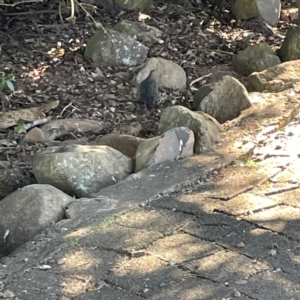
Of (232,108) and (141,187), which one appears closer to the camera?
(141,187)

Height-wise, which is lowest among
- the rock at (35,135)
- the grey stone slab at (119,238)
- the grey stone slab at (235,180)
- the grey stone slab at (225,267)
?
the rock at (35,135)

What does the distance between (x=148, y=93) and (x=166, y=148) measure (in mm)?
1685

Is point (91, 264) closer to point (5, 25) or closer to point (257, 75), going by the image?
point (257, 75)

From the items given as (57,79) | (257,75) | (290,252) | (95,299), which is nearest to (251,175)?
(290,252)

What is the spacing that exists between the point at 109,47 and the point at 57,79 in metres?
0.73

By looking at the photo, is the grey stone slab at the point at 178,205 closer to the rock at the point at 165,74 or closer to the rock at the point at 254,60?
the rock at the point at 165,74

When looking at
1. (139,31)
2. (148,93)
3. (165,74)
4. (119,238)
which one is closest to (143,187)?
(119,238)

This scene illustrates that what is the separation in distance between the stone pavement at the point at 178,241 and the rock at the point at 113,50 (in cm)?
262

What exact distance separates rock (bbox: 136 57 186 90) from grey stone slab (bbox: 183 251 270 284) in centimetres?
338

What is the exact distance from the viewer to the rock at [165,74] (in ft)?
19.9

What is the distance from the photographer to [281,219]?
3.20 meters

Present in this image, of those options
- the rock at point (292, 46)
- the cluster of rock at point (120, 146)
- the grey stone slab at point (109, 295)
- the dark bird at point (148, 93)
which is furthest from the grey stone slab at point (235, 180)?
the rock at point (292, 46)

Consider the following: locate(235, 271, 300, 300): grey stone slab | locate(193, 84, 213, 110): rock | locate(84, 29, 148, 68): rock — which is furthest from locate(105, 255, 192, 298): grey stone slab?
locate(84, 29, 148, 68): rock

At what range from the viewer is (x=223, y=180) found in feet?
12.3
